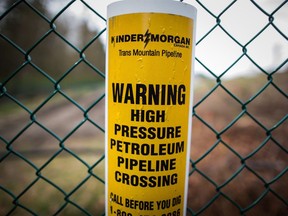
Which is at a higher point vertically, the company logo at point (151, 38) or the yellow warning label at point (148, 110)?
the company logo at point (151, 38)

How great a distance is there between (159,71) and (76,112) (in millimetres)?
10875

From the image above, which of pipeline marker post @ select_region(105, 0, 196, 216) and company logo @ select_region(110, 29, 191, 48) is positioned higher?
company logo @ select_region(110, 29, 191, 48)

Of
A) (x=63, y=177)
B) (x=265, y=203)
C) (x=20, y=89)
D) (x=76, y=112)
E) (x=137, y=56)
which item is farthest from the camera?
(x=20, y=89)

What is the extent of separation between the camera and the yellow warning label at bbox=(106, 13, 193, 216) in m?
0.68

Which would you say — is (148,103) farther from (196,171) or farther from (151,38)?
(196,171)

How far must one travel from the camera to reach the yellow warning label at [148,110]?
0.68 metres

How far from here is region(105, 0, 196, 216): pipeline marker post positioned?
0.68m

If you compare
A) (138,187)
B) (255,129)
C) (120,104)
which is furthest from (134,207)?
(255,129)

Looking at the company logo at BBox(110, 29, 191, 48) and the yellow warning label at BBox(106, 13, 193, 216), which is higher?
the company logo at BBox(110, 29, 191, 48)

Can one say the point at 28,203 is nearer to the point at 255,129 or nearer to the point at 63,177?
the point at 63,177

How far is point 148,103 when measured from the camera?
2.30 feet

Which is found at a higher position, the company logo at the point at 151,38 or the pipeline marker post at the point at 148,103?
the company logo at the point at 151,38

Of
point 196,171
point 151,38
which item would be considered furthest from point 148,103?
point 196,171

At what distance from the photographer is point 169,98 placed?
0.71 metres
